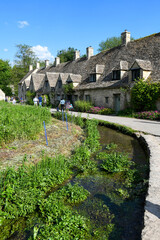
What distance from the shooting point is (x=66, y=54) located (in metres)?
53.6

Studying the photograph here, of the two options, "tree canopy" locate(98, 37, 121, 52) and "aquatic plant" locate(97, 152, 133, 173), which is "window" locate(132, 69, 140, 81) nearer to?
"aquatic plant" locate(97, 152, 133, 173)

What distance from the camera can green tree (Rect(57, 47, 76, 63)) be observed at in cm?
5256

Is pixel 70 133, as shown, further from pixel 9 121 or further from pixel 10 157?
pixel 10 157

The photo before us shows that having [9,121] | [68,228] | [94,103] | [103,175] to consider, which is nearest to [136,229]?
[68,228]

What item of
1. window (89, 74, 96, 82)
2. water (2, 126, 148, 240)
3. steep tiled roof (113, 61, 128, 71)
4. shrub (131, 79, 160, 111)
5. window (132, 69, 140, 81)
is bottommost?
water (2, 126, 148, 240)

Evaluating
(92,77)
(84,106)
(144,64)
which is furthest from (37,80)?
(144,64)

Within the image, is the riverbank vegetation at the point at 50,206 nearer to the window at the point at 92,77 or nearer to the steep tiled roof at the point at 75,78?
the window at the point at 92,77

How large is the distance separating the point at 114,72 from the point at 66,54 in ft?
116

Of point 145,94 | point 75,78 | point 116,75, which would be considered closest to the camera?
point 145,94

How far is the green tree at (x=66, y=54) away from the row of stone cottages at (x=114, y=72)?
2237 centimetres

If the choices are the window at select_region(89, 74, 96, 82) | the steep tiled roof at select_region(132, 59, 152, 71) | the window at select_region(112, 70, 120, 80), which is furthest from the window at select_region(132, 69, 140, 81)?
the window at select_region(89, 74, 96, 82)

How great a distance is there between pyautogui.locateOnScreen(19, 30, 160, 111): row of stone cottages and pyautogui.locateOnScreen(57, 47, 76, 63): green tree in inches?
881

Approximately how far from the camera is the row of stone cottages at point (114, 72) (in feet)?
63.2

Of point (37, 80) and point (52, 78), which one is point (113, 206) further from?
point (37, 80)
